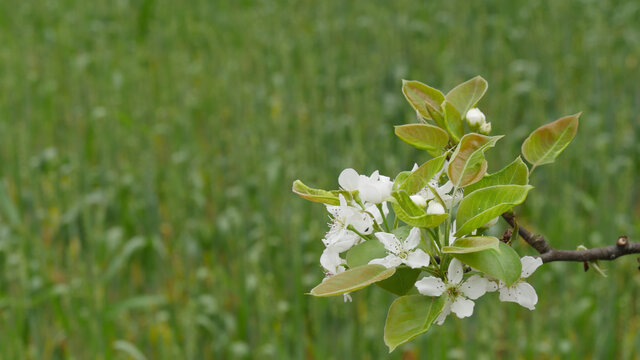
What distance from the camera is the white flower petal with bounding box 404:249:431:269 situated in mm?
689

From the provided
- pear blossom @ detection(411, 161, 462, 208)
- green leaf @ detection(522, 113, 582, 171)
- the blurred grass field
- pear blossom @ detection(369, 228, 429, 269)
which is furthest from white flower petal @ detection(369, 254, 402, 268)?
the blurred grass field

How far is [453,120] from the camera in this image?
79cm

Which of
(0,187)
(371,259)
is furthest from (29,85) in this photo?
(371,259)

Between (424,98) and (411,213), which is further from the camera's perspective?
(424,98)

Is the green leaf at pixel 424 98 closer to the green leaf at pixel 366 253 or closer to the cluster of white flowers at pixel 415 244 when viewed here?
the cluster of white flowers at pixel 415 244

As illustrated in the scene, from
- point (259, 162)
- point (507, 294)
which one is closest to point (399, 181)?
point (507, 294)

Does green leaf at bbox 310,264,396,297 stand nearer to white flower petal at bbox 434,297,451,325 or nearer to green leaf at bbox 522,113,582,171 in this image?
white flower petal at bbox 434,297,451,325

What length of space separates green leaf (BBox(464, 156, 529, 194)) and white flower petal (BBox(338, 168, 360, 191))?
119mm

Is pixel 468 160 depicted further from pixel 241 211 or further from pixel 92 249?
pixel 241 211

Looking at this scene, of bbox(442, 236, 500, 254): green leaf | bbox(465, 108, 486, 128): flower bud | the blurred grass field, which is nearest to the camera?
bbox(442, 236, 500, 254): green leaf

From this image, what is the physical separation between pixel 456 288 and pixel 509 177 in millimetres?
132

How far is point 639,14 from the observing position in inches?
193

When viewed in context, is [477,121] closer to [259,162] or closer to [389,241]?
[389,241]

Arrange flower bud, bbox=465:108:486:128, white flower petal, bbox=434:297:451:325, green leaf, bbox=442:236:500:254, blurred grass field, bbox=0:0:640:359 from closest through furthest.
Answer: green leaf, bbox=442:236:500:254 < white flower petal, bbox=434:297:451:325 < flower bud, bbox=465:108:486:128 < blurred grass field, bbox=0:0:640:359
